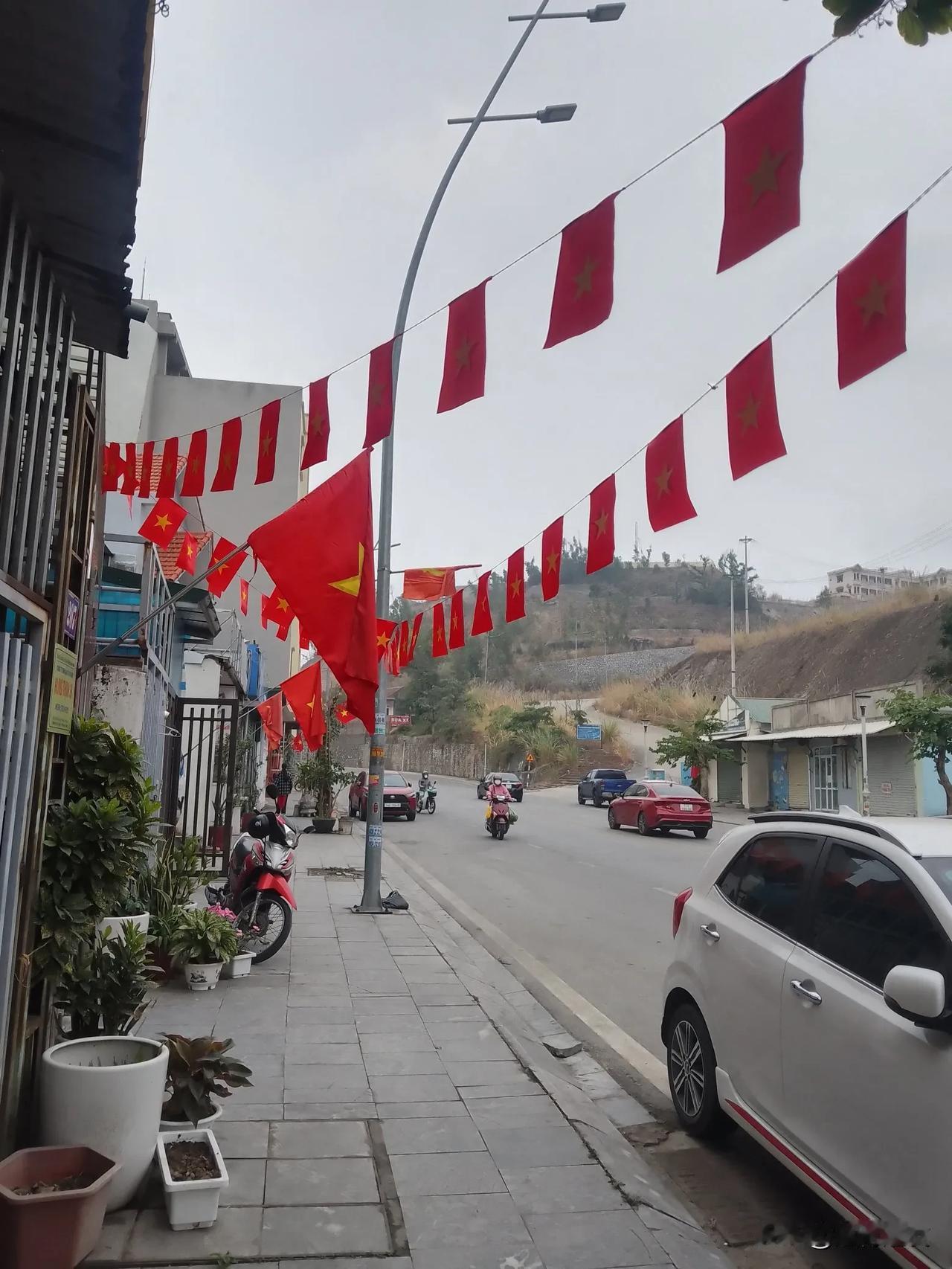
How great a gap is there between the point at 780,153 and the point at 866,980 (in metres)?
3.46

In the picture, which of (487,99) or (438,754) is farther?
(438,754)

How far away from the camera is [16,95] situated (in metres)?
3.07

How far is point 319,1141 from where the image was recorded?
4414 millimetres

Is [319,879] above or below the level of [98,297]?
below

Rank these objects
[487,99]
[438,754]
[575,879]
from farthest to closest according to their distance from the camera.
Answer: [438,754], [575,879], [487,99]

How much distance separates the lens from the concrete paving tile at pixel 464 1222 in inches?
139

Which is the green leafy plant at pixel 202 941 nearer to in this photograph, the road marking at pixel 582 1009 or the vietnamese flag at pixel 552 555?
the road marking at pixel 582 1009

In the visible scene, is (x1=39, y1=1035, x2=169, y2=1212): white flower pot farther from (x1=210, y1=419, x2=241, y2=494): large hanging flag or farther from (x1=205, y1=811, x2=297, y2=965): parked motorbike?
(x1=210, y1=419, x2=241, y2=494): large hanging flag

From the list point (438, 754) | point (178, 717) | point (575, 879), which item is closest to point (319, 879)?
point (178, 717)

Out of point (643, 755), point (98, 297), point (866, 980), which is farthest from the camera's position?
point (643, 755)

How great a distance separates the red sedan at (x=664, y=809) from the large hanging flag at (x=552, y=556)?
13589mm

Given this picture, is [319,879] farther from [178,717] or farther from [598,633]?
[598,633]

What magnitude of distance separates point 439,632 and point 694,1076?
10179 millimetres

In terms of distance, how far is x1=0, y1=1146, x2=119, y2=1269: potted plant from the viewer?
303 cm
